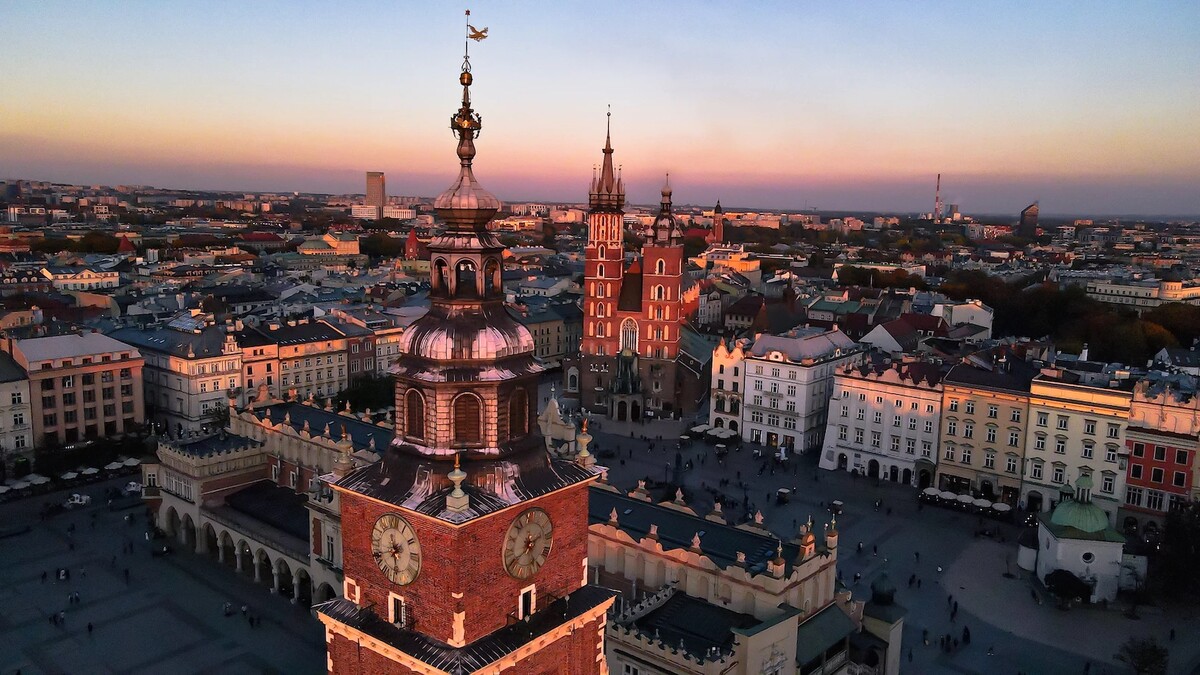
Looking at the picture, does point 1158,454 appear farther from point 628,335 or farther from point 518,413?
point 518,413

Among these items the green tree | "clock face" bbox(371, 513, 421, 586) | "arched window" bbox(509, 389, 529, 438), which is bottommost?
the green tree

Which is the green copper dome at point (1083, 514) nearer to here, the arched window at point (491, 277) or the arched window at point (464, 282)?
the arched window at point (491, 277)

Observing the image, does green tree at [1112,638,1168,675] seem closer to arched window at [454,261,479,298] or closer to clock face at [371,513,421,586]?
clock face at [371,513,421,586]

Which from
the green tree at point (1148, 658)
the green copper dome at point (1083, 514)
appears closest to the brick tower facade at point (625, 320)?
the green copper dome at point (1083, 514)

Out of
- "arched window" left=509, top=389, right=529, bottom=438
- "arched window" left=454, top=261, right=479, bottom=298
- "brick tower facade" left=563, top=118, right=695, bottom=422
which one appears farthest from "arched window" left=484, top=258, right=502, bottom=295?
"brick tower facade" left=563, top=118, right=695, bottom=422

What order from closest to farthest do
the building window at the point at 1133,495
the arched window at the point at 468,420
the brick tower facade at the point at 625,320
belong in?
the arched window at the point at 468,420 → the building window at the point at 1133,495 → the brick tower facade at the point at 625,320

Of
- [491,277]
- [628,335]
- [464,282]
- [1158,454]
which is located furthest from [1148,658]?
[628,335]
